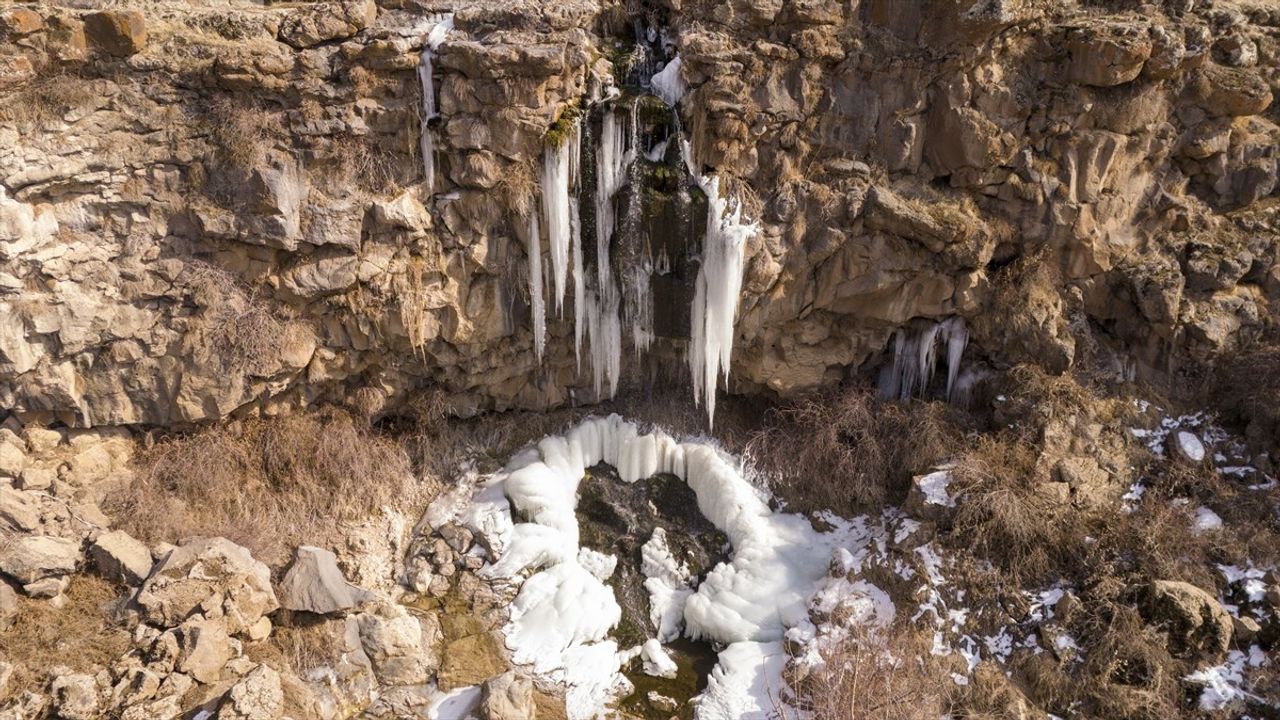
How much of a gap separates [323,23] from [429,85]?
133 cm

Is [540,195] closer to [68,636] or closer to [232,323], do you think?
[232,323]

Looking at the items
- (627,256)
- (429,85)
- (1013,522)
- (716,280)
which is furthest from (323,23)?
(1013,522)

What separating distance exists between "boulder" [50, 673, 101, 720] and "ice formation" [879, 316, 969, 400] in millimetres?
10109

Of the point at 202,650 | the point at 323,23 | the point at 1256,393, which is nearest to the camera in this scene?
the point at 202,650

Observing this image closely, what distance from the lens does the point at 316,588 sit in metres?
8.71

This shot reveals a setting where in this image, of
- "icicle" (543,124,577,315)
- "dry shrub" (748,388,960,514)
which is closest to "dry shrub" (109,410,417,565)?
"icicle" (543,124,577,315)

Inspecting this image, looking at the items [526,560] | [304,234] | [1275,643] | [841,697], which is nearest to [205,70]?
[304,234]

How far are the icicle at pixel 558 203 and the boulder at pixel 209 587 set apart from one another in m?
4.80

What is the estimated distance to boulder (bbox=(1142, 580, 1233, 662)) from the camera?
319 inches

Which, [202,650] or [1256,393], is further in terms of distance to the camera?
[1256,393]

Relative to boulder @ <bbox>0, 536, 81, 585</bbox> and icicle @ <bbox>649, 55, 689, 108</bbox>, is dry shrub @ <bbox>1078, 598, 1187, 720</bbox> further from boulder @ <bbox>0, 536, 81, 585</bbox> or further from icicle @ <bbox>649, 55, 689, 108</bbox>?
boulder @ <bbox>0, 536, 81, 585</bbox>

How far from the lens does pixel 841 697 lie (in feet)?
25.9

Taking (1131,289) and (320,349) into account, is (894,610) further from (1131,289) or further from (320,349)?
(320,349)

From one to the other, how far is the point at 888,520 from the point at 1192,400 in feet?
14.9
